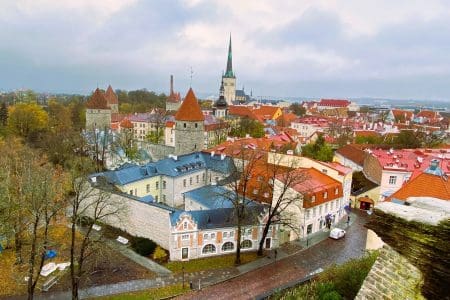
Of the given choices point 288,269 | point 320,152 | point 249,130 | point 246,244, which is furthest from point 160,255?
point 249,130

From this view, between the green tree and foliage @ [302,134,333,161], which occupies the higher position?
the green tree

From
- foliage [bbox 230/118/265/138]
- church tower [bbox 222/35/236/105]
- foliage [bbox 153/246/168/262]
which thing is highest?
church tower [bbox 222/35/236/105]

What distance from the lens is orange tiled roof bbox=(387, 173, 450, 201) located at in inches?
800

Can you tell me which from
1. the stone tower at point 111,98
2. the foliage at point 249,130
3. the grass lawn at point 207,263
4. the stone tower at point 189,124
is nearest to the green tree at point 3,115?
the stone tower at point 111,98

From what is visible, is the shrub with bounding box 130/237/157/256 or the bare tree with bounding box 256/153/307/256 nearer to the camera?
the bare tree with bounding box 256/153/307/256

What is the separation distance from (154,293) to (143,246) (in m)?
4.90

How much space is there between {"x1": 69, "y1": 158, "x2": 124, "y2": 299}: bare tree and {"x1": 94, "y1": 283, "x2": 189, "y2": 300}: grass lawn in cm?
200

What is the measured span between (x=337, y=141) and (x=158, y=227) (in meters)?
37.0

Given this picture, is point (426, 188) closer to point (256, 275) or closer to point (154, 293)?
point (256, 275)

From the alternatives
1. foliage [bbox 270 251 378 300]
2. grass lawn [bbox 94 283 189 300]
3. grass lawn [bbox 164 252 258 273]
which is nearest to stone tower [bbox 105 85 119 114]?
grass lawn [bbox 164 252 258 273]

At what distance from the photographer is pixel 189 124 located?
37.8 metres

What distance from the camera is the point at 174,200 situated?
32.0 metres

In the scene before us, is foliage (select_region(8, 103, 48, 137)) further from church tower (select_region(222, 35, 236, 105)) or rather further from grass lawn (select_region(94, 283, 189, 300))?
church tower (select_region(222, 35, 236, 105))

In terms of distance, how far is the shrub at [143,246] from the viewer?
22.1 meters
